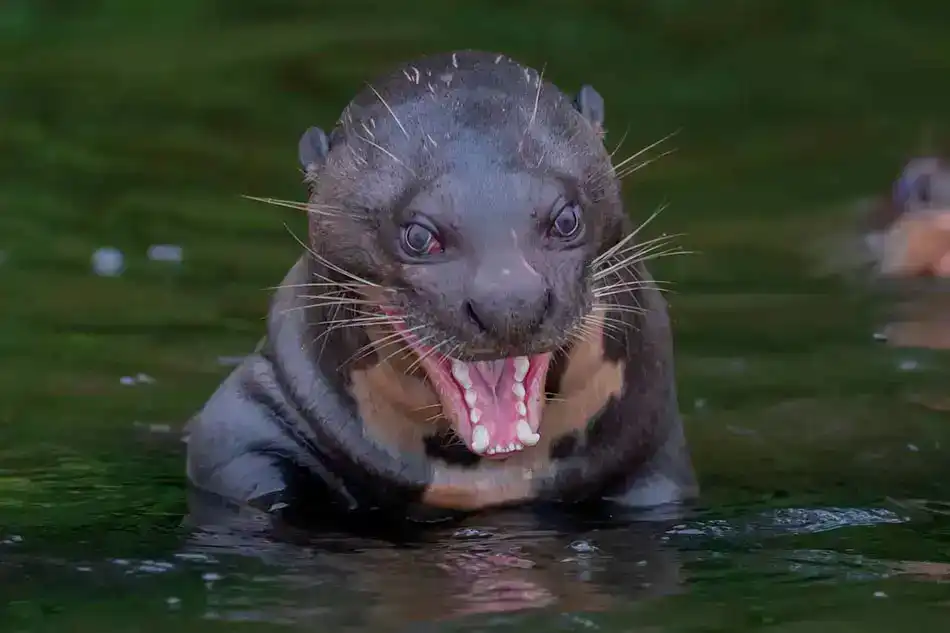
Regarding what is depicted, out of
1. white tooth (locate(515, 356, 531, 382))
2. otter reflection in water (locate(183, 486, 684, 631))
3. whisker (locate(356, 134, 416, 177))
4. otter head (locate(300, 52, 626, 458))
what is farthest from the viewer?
whisker (locate(356, 134, 416, 177))

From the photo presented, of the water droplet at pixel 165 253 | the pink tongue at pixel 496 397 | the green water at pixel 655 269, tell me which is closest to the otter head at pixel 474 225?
the pink tongue at pixel 496 397

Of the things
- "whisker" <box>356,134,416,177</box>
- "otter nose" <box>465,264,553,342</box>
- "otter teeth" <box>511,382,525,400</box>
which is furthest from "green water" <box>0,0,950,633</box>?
"whisker" <box>356,134,416,177</box>

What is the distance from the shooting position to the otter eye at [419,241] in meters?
4.65

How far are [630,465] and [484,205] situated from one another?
3.34ft

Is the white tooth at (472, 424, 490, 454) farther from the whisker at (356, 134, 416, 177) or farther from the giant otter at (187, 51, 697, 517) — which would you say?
the whisker at (356, 134, 416, 177)

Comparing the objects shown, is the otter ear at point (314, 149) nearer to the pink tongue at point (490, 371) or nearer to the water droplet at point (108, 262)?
the pink tongue at point (490, 371)

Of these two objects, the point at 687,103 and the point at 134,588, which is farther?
the point at 687,103

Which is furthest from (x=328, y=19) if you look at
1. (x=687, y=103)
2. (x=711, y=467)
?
(x=711, y=467)

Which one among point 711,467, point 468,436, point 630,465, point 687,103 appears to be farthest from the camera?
point 687,103

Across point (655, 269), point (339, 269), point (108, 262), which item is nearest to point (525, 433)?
point (339, 269)

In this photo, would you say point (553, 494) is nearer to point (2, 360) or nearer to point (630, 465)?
point (630, 465)

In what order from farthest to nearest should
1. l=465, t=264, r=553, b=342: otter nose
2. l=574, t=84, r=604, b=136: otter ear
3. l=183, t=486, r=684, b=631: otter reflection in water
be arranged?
1. l=574, t=84, r=604, b=136: otter ear
2. l=465, t=264, r=553, b=342: otter nose
3. l=183, t=486, r=684, b=631: otter reflection in water

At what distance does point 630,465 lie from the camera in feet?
17.5

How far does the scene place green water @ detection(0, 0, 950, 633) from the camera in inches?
172
